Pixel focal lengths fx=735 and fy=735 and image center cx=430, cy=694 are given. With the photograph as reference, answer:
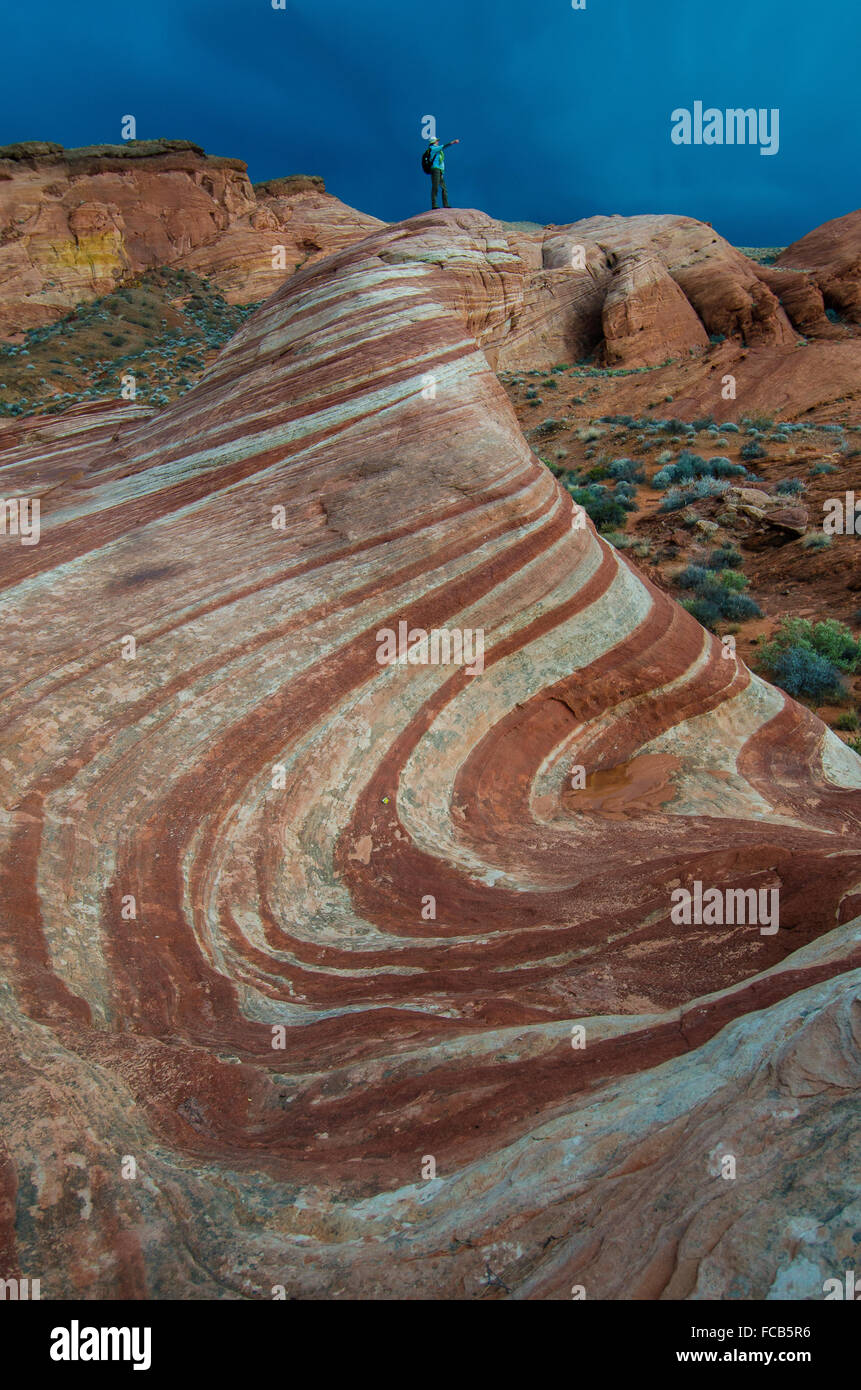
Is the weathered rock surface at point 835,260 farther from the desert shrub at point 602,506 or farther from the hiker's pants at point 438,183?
the hiker's pants at point 438,183

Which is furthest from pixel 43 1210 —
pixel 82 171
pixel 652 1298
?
pixel 82 171

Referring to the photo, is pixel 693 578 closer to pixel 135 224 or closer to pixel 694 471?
pixel 694 471

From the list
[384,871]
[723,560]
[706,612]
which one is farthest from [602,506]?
[384,871]

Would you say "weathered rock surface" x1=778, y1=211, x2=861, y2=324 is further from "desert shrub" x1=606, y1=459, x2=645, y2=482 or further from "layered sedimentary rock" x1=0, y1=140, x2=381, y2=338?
"layered sedimentary rock" x1=0, y1=140, x2=381, y2=338

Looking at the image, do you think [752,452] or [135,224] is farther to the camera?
[135,224]

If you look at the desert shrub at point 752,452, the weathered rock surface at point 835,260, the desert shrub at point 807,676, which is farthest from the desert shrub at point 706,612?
the weathered rock surface at point 835,260

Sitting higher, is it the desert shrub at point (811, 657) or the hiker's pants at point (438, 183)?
the hiker's pants at point (438, 183)
